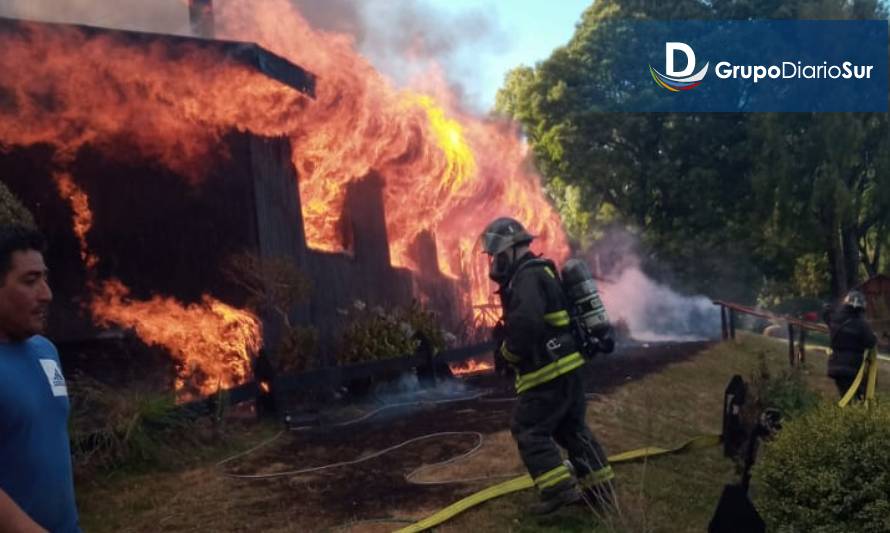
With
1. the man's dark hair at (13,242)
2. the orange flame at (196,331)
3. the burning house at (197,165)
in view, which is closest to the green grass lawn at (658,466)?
the man's dark hair at (13,242)

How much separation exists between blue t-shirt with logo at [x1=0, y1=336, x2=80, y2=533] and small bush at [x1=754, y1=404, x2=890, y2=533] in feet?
11.2

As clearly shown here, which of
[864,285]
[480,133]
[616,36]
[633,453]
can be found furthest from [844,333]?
[616,36]

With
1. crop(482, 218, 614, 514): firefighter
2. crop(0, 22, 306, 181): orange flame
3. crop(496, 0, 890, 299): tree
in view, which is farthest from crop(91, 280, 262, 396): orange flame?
crop(496, 0, 890, 299): tree

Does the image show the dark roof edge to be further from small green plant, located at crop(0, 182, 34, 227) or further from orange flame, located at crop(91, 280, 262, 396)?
small green plant, located at crop(0, 182, 34, 227)

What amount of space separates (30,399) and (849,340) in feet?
27.8

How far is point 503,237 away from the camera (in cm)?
548

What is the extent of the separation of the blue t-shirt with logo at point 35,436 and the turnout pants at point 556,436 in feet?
10.2

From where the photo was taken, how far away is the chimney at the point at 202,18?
1244cm

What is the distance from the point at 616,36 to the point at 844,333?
22290 millimetres

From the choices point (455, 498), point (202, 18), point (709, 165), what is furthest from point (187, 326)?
point (709, 165)

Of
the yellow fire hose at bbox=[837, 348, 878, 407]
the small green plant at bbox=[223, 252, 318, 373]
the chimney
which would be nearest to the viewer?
the yellow fire hose at bbox=[837, 348, 878, 407]

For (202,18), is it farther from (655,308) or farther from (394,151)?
(655,308)

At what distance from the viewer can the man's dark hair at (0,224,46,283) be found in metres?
2.49

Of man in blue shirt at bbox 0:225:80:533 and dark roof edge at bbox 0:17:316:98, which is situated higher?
dark roof edge at bbox 0:17:316:98
